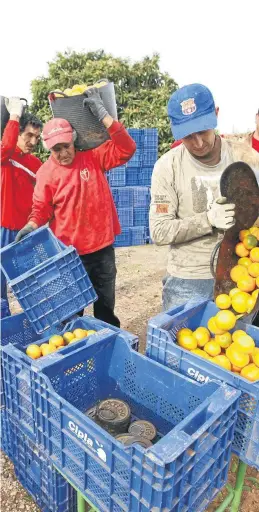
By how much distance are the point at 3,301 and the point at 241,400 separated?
191 centimetres

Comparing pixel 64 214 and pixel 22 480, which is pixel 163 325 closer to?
pixel 22 480

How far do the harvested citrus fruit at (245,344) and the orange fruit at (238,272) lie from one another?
1.07ft

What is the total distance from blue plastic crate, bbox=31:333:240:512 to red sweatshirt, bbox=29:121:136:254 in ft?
4.70

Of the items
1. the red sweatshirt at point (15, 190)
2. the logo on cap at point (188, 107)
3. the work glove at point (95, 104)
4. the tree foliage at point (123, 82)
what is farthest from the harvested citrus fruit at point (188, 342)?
the tree foliage at point (123, 82)

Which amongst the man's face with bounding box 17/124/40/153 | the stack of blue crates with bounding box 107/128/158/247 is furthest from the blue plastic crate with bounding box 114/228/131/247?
the man's face with bounding box 17/124/40/153

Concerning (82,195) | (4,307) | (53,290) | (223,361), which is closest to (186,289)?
(223,361)

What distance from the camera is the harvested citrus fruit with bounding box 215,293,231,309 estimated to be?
2029 millimetres

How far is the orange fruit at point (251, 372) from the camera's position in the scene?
5.81ft

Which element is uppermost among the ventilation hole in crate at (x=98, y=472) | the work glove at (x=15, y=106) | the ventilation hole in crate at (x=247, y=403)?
the work glove at (x=15, y=106)

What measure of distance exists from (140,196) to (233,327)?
20.6ft

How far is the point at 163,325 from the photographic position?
6.49 feet

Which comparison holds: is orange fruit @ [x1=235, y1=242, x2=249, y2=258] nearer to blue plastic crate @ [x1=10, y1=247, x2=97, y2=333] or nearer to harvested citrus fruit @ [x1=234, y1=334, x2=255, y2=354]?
harvested citrus fruit @ [x1=234, y1=334, x2=255, y2=354]

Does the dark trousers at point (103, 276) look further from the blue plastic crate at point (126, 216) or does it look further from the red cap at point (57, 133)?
the blue plastic crate at point (126, 216)

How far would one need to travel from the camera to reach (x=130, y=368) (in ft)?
6.72
